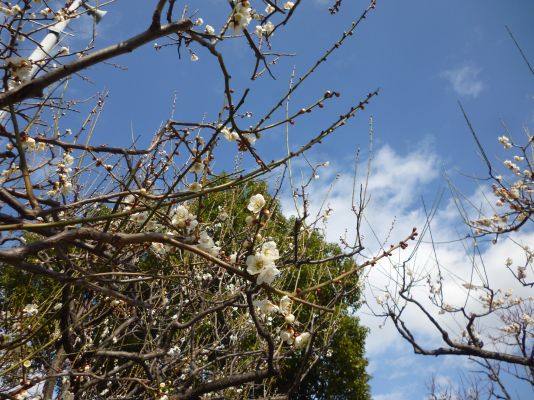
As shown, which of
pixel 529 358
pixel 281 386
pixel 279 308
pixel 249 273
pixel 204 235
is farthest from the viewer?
pixel 281 386

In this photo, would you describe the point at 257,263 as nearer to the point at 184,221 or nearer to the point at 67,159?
the point at 184,221

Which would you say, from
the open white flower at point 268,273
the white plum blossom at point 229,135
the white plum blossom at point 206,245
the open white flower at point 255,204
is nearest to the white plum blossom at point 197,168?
the white plum blossom at point 229,135

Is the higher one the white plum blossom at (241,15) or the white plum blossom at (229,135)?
the white plum blossom at (241,15)

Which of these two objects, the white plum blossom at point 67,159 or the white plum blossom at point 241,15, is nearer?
the white plum blossom at point 241,15

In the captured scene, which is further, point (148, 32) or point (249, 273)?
point (249, 273)

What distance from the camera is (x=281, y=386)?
855 cm

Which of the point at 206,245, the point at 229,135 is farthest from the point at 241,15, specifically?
the point at 206,245

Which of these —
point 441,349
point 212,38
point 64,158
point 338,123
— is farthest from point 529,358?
point 64,158

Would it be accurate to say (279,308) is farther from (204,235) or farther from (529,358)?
(529,358)

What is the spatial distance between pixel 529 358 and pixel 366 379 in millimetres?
6757

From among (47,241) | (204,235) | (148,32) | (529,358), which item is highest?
(148,32)

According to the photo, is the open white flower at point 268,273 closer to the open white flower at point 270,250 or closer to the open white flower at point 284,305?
the open white flower at point 270,250

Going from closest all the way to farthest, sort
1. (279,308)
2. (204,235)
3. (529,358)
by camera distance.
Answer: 1. (204,235)
2. (279,308)
3. (529,358)

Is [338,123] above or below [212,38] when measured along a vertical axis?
below
